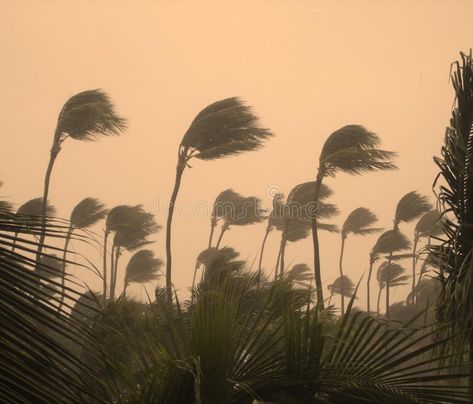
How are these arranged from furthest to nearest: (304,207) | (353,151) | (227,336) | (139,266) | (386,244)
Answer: (139,266)
(386,244)
(304,207)
(353,151)
(227,336)

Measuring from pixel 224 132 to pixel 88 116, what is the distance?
15.9ft

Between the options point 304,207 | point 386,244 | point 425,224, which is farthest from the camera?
point 425,224

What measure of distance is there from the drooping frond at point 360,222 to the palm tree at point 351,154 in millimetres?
20048

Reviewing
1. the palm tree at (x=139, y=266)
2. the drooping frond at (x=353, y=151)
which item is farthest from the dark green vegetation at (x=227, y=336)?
the palm tree at (x=139, y=266)

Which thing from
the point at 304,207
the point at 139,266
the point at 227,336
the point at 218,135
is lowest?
the point at 139,266

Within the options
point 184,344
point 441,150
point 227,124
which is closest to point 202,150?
point 227,124

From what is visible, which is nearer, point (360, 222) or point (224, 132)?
point (224, 132)

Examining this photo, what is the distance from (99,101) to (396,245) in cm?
2363

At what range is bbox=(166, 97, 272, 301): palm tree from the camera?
17531mm

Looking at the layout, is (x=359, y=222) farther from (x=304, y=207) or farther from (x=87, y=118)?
(x=87, y=118)

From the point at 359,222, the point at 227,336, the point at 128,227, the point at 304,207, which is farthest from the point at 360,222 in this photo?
the point at 227,336

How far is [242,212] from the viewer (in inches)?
1443

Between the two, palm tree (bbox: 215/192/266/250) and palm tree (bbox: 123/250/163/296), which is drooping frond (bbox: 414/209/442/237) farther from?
palm tree (bbox: 123/250/163/296)

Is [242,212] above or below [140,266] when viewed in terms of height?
above
